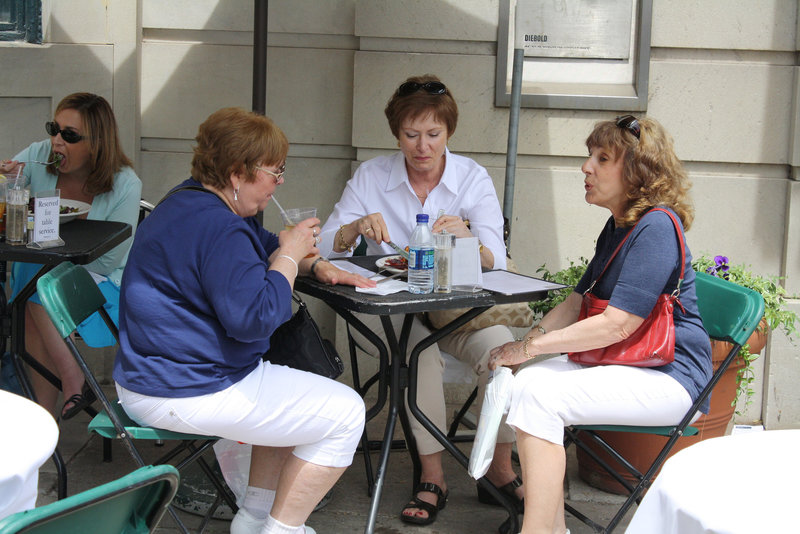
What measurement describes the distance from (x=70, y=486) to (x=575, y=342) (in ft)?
6.73

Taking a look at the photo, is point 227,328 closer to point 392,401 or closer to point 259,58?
point 392,401

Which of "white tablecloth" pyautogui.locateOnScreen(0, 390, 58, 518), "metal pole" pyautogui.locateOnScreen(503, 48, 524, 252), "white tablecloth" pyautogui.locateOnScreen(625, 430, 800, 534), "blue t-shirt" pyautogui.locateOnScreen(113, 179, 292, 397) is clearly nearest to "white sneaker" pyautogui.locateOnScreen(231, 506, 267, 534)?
"blue t-shirt" pyautogui.locateOnScreen(113, 179, 292, 397)

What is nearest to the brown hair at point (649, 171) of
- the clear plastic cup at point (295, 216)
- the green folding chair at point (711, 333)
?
the green folding chair at point (711, 333)

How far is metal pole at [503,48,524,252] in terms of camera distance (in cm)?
426

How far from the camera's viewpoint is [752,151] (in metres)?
4.66

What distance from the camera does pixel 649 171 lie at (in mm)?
3033

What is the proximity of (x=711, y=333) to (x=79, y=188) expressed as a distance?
267cm

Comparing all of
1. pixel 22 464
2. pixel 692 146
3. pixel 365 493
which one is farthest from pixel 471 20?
pixel 22 464

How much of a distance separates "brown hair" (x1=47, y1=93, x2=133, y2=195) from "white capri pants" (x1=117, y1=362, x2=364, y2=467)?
1.50 metres

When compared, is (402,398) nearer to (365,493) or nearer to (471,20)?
(365,493)

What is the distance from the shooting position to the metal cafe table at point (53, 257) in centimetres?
319

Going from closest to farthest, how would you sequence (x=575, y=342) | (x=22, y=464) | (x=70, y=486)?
(x=22, y=464) < (x=575, y=342) < (x=70, y=486)

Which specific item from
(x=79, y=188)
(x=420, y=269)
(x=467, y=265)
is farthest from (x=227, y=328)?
(x=79, y=188)

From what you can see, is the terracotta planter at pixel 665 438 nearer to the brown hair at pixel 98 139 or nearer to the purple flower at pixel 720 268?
the purple flower at pixel 720 268
